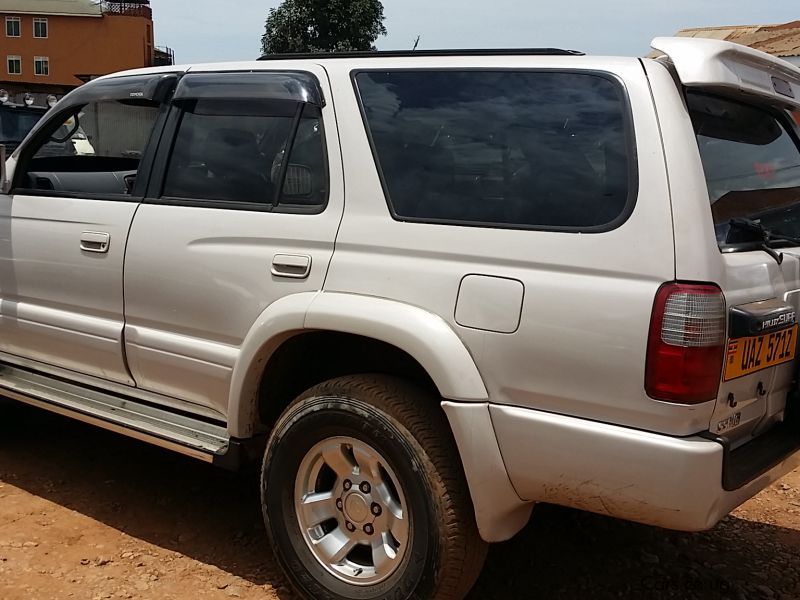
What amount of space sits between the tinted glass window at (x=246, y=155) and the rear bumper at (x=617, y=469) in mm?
1115

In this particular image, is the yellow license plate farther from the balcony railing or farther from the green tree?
the balcony railing

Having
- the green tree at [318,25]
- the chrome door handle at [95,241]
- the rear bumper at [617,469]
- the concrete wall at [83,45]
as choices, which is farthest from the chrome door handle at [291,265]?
the concrete wall at [83,45]

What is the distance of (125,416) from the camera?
339 cm

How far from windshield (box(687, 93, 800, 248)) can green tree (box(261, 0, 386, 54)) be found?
35.2m

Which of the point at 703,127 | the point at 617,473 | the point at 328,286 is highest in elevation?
the point at 703,127

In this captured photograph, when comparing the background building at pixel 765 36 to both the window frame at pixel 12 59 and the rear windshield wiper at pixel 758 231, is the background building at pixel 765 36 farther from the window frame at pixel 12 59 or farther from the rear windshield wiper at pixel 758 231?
the window frame at pixel 12 59

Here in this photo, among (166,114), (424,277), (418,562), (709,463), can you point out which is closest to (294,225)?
(424,277)

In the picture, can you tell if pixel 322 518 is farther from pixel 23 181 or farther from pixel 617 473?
pixel 23 181

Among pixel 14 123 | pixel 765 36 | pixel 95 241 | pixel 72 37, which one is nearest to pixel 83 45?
pixel 72 37

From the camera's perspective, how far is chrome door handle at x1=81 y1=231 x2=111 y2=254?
3413 mm

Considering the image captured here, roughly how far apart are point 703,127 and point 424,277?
961 millimetres

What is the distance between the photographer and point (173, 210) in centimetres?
326

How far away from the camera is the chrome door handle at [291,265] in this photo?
2.82 m

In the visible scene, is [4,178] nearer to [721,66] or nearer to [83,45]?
[721,66]
